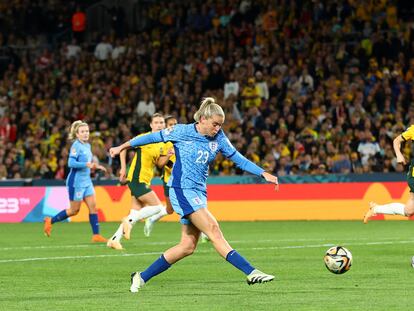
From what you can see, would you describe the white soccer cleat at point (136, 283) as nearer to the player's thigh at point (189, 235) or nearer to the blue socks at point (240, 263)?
the player's thigh at point (189, 235)

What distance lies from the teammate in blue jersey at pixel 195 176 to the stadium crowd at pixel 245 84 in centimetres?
1702

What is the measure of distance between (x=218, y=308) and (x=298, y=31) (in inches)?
979

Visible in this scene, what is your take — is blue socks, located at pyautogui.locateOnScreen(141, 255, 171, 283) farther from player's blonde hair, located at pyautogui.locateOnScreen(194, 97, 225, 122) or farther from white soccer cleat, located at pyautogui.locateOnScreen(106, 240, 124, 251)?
white soccer cleat, located at pyautogui.locateOnScreen(106, 240, 124, 251)

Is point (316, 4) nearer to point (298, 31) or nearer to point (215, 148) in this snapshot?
point (298, 31)

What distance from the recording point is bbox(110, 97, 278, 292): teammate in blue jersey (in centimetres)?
1211

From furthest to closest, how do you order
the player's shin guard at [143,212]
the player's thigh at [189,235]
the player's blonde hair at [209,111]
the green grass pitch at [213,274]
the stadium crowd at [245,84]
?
the stadium crowd at [245,84]
the player's shin guard at [143,212]
the player's thigh at [189,235]
the player's blonde hair at [209,111]
the green grass pitch at [213,274]

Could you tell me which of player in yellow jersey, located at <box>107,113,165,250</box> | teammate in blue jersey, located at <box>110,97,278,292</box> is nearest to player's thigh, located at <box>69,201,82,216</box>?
player in yellow jersey, located at <box>107,113,165,250</box>

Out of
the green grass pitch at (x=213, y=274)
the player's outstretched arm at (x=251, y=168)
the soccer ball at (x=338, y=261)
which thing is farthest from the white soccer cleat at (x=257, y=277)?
the soccer ball at (x=338, y=261)

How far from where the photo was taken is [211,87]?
34938 millimetres

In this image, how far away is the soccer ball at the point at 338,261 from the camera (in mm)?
13312

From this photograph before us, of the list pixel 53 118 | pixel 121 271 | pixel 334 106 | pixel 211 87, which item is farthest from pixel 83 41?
pixel 121 271

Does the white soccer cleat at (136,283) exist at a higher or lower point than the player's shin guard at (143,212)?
higher

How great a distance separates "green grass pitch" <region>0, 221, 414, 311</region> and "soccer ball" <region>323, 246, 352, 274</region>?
153 millimetres

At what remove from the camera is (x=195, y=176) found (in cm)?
1228
